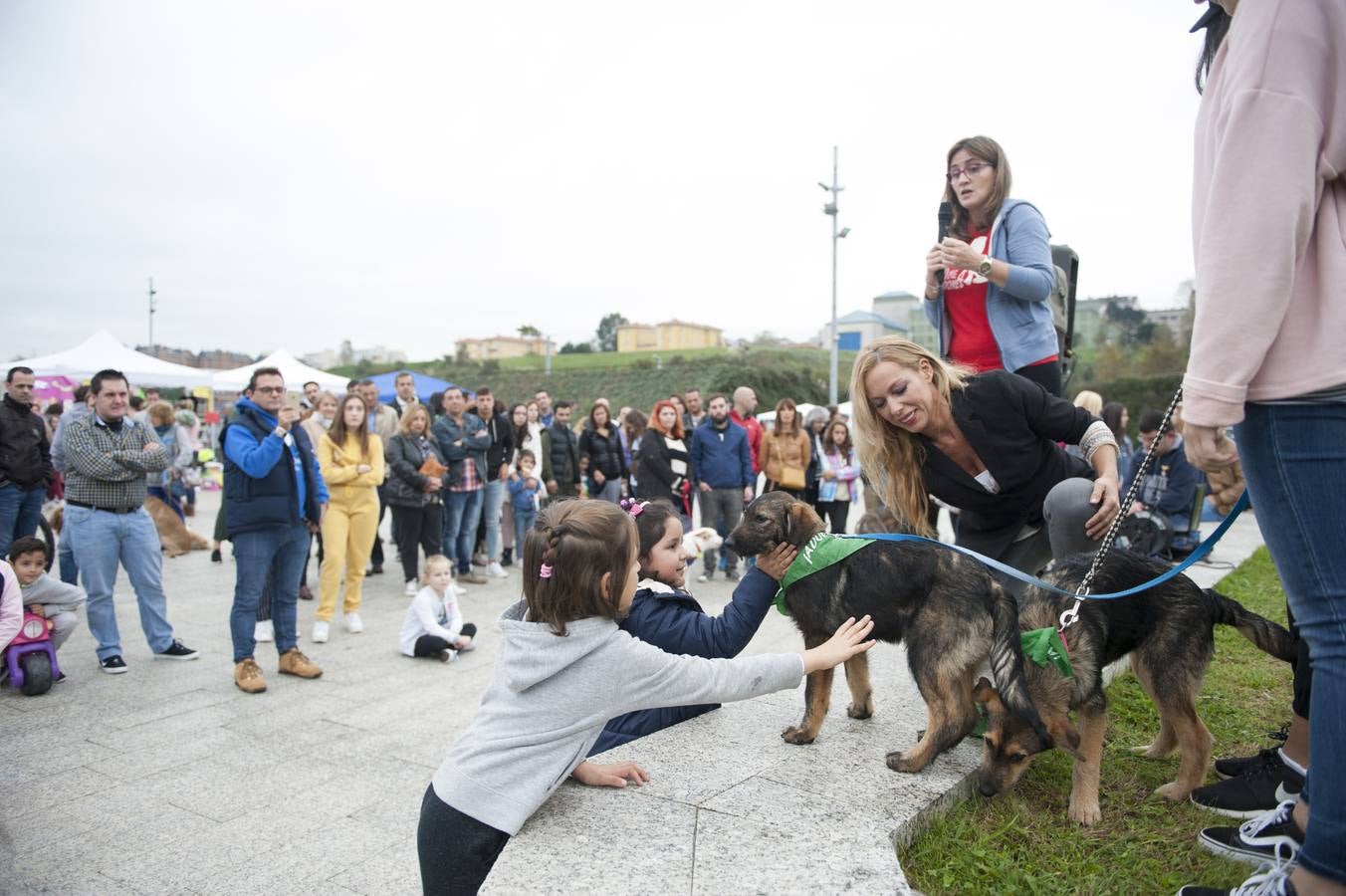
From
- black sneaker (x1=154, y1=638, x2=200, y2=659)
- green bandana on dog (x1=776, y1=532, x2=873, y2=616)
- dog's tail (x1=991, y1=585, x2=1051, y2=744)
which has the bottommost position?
black sneaker (x1=154, y1=638, x2=200, y2=659)

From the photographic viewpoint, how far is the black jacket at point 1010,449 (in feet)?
11.5

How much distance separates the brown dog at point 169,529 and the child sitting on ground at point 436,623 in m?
6.47

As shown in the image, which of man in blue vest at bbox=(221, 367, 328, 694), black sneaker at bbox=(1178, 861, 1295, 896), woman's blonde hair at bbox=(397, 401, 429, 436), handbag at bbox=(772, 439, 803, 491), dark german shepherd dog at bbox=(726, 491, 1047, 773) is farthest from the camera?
handbag at bbox=(772, 439, 803, 491)

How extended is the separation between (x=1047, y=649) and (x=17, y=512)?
356 inches

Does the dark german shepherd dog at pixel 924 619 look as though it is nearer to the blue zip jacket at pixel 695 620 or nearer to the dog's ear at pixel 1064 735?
the dog's ear at pixel 1064 735

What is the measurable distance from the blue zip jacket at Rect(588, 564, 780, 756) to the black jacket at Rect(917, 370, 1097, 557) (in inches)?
41.0

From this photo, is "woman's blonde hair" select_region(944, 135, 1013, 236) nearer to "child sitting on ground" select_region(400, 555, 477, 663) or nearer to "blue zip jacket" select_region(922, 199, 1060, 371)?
"blue zip jacket" select_region(922, 199, 1060, 371)

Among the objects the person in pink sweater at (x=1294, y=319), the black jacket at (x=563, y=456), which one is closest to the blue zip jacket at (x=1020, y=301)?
the person in pink sweater at (x=1294, y=319)

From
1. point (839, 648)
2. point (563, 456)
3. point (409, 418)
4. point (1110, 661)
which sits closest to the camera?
point (839, 648)

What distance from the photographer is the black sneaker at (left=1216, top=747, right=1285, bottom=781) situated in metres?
2.85

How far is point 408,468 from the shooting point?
903 cm

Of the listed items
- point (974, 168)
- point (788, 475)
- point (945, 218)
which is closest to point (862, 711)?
point (945, 218)

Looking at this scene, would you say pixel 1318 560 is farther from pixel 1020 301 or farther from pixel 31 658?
pixel 31 658

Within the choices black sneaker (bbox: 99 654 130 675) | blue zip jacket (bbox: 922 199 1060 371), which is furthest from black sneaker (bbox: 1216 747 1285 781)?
black sneaker (bbox: 99 654 130 675)
